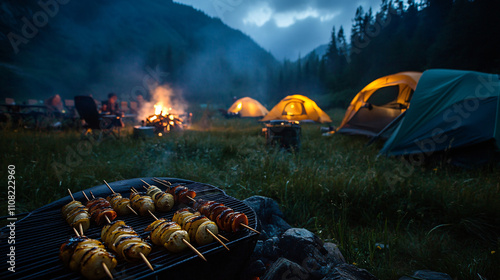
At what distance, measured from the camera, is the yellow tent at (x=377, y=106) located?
8.64 m

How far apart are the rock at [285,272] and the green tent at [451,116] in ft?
16.1

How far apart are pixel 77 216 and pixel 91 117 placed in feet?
25.4

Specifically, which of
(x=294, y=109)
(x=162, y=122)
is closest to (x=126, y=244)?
(x=162, y=122)

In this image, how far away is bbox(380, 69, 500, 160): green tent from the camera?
15.2ft

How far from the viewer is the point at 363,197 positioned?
3.37 metres

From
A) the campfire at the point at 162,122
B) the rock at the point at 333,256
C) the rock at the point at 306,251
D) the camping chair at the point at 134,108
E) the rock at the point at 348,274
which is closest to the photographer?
the rock at the point at 348,274

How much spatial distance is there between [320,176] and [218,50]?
369 feet

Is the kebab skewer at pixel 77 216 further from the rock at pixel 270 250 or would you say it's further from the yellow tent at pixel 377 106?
the yellow tent at pixel 377 106

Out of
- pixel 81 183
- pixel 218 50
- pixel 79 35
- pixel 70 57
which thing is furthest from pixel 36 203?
pixel 218 50

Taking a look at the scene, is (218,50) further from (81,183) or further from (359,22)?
(81,183)

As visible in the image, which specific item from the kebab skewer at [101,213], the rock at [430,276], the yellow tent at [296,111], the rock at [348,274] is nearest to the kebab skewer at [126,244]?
the kebab skewer at [101,213]

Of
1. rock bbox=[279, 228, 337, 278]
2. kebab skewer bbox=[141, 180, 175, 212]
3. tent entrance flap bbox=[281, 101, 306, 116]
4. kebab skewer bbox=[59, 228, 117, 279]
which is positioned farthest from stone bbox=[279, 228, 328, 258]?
tent entrance flap bbox=[281, 101, 306, 116]

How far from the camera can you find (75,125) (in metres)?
10.4

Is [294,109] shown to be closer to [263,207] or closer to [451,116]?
[451,116]
